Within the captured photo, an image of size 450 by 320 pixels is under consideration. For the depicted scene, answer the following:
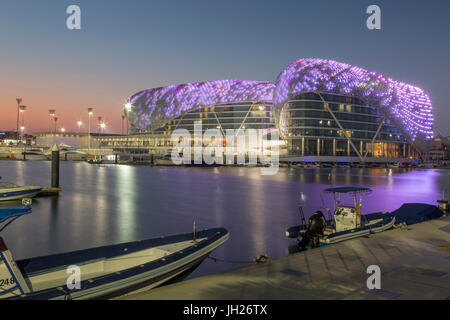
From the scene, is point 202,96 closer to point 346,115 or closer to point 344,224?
point 346,115

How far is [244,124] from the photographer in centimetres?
16812

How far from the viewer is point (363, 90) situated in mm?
126562

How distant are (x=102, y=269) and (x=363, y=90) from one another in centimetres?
12935

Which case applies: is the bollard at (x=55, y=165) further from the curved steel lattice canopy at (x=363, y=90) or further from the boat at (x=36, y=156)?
Result: the boat at (x=36, y=156)

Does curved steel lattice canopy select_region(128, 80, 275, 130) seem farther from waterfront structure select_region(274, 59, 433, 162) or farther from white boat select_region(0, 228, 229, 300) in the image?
white boat select_region(0, 228, 229, 300)

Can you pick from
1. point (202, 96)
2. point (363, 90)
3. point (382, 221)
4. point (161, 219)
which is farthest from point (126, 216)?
point (202, 96)

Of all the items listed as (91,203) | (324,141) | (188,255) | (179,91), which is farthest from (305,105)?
(188,255)

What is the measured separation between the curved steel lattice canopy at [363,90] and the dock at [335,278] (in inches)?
4465

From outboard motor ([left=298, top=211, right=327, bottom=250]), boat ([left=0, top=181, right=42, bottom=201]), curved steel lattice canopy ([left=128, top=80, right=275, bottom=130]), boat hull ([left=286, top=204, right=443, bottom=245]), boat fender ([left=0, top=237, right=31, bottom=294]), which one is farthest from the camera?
curved steel lattice canopy ([left=128, top=80, right=275, bottom=130])

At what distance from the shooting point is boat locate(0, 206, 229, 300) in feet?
28.2

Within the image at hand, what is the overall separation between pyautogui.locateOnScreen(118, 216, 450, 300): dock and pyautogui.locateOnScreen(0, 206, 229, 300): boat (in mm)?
549

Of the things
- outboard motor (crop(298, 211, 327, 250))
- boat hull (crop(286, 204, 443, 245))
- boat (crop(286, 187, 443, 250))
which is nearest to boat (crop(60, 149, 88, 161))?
boat hull (crop(286, 204, 443, 245))
